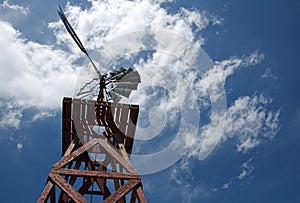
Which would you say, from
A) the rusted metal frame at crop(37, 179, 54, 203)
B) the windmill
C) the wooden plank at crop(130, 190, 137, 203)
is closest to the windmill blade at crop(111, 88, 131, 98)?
the windmill

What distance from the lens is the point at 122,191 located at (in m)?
8.38

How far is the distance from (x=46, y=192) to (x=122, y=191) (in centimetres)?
196

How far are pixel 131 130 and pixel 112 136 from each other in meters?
0.77

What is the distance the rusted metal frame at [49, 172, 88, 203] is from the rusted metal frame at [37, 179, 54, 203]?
0.14 meters

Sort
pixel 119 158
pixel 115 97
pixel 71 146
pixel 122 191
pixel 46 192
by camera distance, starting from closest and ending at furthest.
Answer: pixel 46 192 < pixel 122 191 < pixel 119 158 < pixel 71 146 < pixel 115 97

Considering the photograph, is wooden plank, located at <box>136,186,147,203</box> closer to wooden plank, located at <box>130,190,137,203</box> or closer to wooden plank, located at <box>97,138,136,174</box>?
wooden plank, located at <box>130,190,137,203</box>

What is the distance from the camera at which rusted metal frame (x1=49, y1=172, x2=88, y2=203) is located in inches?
312

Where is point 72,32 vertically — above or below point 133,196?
above

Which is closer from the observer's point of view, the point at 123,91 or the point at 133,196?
the point at 133,196

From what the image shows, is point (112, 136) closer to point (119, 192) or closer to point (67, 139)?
point (67, 139)

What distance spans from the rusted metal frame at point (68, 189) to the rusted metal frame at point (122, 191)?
628 mm

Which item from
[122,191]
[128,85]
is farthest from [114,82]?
[122,191]

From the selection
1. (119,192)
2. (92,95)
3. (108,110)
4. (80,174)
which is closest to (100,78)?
(92,95)

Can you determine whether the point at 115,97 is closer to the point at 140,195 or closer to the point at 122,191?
the point at 122,191
